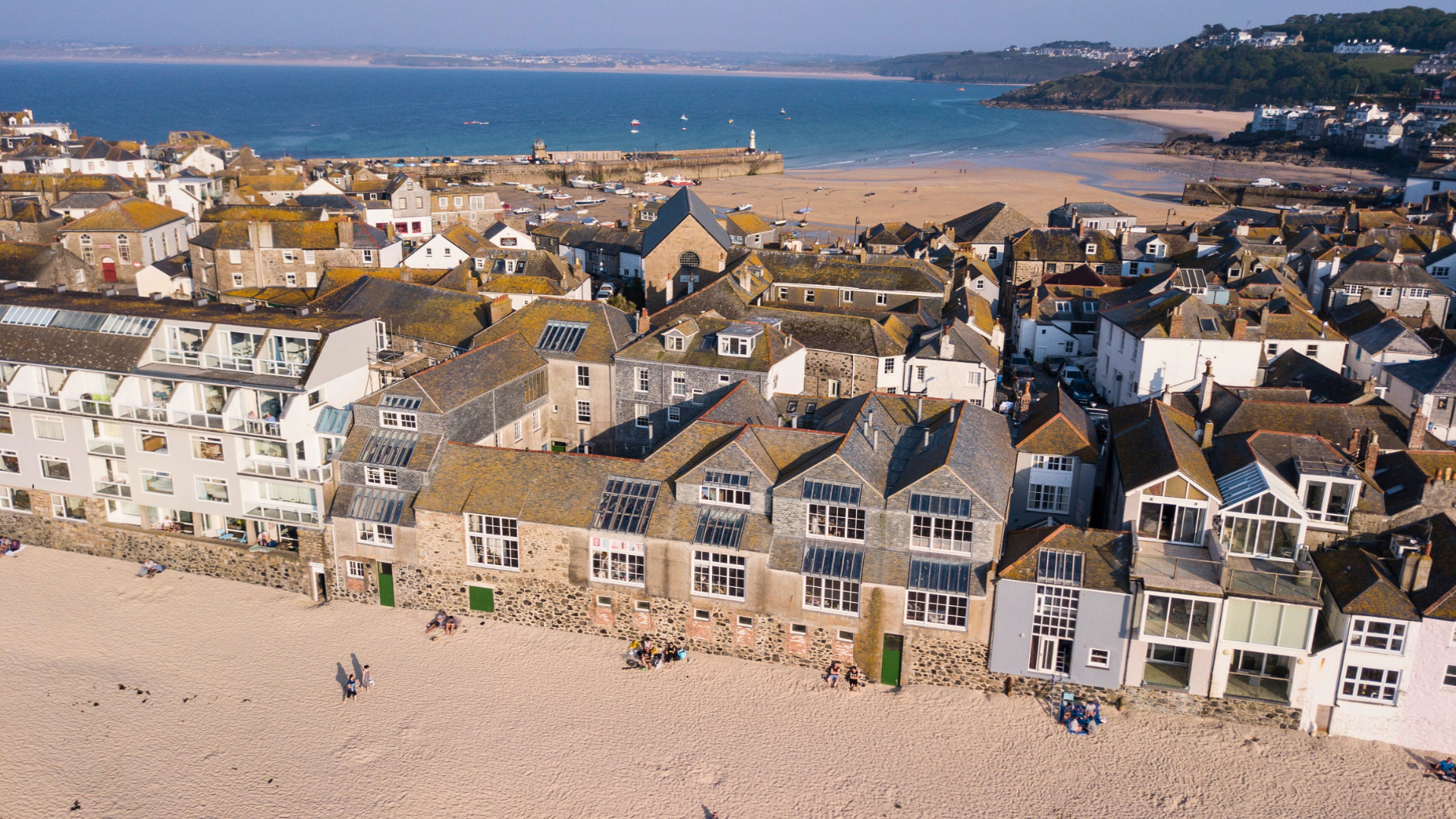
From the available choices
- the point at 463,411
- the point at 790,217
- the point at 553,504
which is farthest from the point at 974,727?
the point at 790,217

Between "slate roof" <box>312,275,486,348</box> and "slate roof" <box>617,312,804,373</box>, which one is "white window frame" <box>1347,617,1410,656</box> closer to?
"slate roof" <box>617,312,804,373</box>

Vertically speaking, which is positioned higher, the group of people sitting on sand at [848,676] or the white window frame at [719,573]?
the white window frame at [719,573]

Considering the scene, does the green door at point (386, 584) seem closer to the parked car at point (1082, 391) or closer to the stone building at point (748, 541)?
the stone building at point (748, 541)

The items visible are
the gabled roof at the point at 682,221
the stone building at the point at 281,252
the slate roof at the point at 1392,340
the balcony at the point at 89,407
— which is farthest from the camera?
the gabled roof at the point at 682,221

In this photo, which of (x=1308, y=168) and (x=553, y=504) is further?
(x=1308, y=168)

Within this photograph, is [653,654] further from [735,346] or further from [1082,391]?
[1082,391]

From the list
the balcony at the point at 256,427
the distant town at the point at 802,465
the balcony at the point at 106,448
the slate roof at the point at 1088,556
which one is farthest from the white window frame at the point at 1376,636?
the balcony at the point at 106,448

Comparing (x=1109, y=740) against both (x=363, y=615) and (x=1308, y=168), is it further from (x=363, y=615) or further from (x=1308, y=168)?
(x=1308, y=168)
